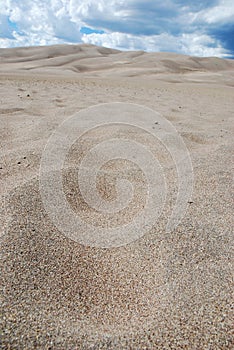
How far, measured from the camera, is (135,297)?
1.10 m

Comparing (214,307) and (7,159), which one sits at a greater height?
(7,159)


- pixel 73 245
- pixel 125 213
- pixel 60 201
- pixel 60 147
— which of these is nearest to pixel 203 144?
pixel 60 147

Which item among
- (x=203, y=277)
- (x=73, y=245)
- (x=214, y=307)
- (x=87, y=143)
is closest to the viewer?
(x=214, y=307)

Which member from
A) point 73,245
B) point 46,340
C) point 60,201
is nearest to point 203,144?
point 60,201

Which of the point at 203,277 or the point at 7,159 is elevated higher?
the point at 7,159

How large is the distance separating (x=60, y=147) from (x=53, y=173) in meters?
0.60

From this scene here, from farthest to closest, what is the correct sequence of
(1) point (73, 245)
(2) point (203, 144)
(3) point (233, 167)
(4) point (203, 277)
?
(2) point (203, 144), (3) point (233, 167), (1) point (73, 245), (4) point (203, 277)

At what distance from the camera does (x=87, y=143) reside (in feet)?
8.77

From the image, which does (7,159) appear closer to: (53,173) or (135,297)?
(53,173)

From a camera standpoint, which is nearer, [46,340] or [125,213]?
[46,340]

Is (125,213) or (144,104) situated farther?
(144,104)

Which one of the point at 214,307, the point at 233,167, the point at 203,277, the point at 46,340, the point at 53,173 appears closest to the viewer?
the point at 46,340

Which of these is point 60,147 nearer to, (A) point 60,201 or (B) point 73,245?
(A) point 60,201

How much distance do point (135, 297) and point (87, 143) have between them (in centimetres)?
176
